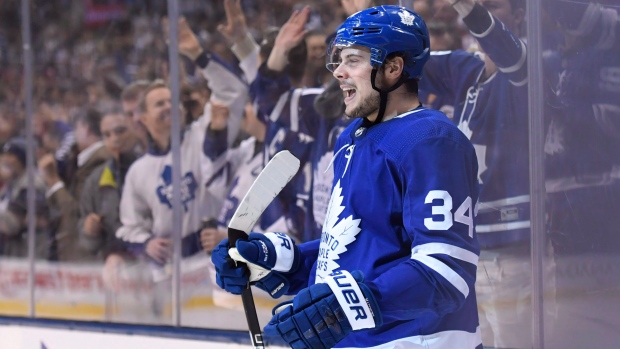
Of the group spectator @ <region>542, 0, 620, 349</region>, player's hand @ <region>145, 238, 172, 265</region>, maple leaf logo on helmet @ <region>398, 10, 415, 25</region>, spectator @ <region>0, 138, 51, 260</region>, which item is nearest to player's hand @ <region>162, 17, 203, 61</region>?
player's hand @ <region>145, 238, 172, 265</region>

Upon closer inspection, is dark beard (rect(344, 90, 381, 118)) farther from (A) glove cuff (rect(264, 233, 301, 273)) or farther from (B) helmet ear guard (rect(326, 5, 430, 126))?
(A) glove cuff (rect(264, 233, 301, 273))

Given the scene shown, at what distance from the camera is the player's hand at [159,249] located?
4035 millimetres

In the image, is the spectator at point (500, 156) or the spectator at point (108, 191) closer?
the spectator at point (500, 156)

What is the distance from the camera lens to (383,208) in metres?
1.73

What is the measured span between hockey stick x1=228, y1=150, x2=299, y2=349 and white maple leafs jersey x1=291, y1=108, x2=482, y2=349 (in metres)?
0.11

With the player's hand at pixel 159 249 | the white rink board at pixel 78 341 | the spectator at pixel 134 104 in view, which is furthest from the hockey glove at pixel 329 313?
the spectator at pixel 134 104

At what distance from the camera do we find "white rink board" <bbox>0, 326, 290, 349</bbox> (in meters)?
3.82

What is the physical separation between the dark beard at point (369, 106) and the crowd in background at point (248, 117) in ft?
3.47

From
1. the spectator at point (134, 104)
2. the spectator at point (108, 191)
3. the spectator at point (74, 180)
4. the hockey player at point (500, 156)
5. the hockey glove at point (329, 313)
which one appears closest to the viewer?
the hockey glove at point (329, 313)

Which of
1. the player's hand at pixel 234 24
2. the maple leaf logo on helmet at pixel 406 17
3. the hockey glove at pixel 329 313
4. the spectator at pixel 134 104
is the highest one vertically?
the maple leaf logo on helmet at pixel 406 17

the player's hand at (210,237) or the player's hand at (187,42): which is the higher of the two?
the player's hand at (187,42)

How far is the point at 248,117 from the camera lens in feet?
12.2

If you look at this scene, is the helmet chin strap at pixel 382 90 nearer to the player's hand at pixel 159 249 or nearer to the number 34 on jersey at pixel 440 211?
the number 34 on jersey at pixel 440 211

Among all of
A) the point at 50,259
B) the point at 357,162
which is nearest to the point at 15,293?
the point at 50,259
